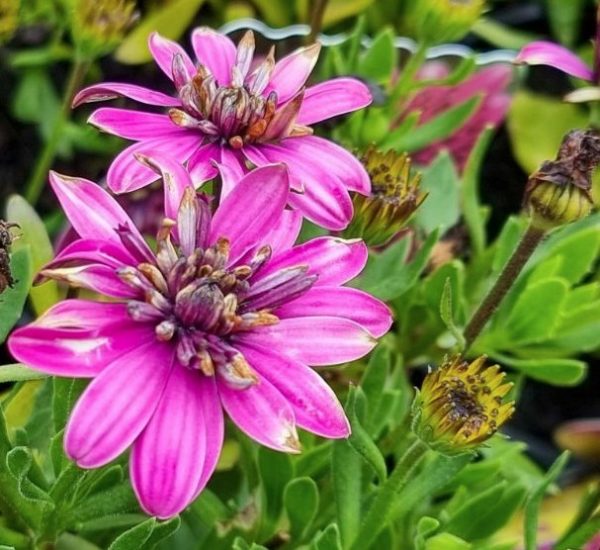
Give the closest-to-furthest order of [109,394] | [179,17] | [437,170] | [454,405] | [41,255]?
1. [109,394]
2. [454,405]
3. [41,255]
4. [437,170]
5. [179,17]

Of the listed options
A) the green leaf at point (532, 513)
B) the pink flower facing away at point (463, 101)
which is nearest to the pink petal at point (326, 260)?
the green leaf at point (532, 513)

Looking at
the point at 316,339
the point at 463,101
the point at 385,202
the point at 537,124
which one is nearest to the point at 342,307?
the point at 316,339

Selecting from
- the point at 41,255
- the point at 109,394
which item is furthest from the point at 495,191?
the point at 109,394

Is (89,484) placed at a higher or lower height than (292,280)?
lower

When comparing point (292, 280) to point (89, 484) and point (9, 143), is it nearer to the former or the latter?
point (89, 484)

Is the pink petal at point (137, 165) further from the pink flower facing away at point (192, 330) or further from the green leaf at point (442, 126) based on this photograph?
the green leaf at point (442, 126)

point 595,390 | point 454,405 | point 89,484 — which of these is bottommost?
point 595,390

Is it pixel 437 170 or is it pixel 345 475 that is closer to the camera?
pixel 345 475

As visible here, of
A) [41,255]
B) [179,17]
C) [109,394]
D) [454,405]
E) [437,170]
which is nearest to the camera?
[109,394]
